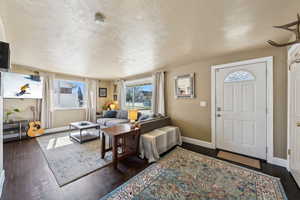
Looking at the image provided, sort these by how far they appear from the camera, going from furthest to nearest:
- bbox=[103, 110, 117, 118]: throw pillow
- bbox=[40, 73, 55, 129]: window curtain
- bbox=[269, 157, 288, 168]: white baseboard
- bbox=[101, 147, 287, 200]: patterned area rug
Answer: bbox=[103, 110, 117, 118]: throw pillow → bbox=[40, 73, 55, 129]: window curtain → bbox=[269, 157, 288, 168]: white baseboard → bbox=[101, 147, 287, 200]: patterned area rug

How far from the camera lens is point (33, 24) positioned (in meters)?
1.65

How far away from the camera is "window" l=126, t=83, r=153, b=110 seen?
4730 mm

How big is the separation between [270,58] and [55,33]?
387 cm

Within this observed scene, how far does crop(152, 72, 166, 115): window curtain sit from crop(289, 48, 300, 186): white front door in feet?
8.78

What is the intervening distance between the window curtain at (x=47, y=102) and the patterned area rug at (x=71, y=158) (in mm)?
1130

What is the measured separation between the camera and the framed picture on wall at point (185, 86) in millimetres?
3289

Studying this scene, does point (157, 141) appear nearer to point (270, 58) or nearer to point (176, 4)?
point (176, 4)

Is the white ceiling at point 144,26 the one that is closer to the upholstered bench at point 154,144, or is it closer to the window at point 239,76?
the window at point 239,76

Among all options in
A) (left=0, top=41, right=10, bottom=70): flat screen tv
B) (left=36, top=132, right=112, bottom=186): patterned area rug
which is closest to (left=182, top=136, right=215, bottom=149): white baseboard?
(left=36, top=132, right=112, bottom=186): patterned area rug

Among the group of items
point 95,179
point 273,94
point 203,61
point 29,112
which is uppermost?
point 203,61

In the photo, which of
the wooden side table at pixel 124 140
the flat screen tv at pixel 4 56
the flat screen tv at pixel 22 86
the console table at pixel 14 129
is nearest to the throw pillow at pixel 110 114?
the flat screen tv at pixel 22 86

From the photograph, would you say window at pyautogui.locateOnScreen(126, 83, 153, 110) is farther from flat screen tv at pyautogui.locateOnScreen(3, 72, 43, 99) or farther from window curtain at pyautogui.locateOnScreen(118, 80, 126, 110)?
flat screen tv at pyautogui.locateOnScreen(3, 72, 43, 99)

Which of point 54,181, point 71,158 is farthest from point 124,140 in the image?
point 54,181

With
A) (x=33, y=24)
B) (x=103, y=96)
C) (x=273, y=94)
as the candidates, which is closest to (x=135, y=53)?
(x=33, y=24)
